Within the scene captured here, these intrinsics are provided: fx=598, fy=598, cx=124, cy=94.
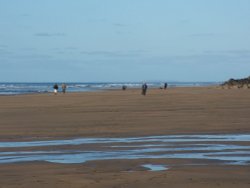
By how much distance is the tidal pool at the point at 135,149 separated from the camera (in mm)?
11086

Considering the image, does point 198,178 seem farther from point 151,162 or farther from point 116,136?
point 116,136

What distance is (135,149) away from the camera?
12484 mm

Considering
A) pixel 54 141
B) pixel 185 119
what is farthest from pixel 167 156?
pixel 185 119

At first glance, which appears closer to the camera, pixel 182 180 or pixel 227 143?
pixel 182 180

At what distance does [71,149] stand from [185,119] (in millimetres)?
9144

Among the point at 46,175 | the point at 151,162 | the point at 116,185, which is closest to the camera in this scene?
the point at 116,185

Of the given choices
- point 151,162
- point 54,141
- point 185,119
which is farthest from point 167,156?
point 185,119

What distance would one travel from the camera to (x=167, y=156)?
11.2 metres

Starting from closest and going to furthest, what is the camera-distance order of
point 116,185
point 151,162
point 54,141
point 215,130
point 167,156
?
point 116,185, point 151,162, point 167,156, point 54,141, point 215,130

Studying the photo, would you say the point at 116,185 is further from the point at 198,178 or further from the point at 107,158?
the point at 107,158

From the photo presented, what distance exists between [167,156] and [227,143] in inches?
106

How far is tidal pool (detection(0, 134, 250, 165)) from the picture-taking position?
36.4 ft

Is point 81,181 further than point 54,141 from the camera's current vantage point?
No

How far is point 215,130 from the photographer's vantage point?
1714 cm
